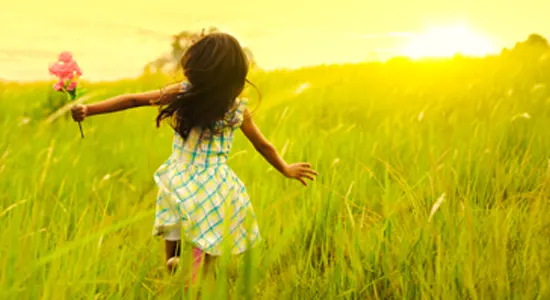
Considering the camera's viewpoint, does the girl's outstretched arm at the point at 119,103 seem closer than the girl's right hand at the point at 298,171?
Yes

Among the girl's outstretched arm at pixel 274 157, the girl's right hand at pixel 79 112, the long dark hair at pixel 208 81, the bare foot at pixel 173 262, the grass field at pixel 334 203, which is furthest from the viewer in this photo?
the girl's outstretched arm at pixel 274 157

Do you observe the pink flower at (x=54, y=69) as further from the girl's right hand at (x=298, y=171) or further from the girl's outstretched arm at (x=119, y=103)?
the girl's right hand at (x=298, y=171)

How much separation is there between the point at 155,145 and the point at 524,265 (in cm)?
279

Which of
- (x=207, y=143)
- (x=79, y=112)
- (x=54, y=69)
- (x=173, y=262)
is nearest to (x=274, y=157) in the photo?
(x=207, y=143)

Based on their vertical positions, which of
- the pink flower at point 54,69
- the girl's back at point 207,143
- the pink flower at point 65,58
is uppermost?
the pink flower at point 65,58

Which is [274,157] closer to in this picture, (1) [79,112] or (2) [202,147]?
(2) [202,147]

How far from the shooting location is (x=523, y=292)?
1.57 meters

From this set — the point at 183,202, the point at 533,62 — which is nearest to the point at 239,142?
the point at 183,202

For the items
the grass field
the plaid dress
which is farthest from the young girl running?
the grass field

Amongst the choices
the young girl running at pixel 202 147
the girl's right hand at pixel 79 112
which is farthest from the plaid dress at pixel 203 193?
the girl's right hand at pixel 79 112

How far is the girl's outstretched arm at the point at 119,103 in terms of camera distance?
177cm

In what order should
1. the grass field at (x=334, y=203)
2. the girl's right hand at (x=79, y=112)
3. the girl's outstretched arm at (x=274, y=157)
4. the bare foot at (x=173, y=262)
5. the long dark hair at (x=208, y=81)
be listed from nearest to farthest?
the bare foot at (x=173, y=262) → the grass field at (x=334, y=203) → the girl's right hand at (x=79, y=112) → the long dark hair at (x=208, y=81) → the girl's outstretched arm at (x=274, y=157)

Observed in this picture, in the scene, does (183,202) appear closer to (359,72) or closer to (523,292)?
(523,292)

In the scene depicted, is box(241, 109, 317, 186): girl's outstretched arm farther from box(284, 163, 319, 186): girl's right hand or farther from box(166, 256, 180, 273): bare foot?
box(166, 256, 180, 273): bare foot
